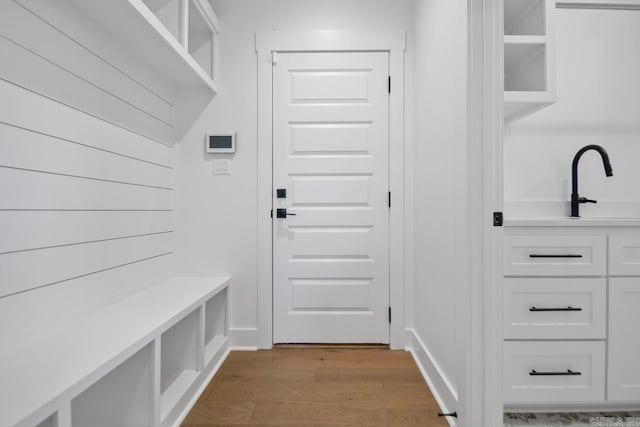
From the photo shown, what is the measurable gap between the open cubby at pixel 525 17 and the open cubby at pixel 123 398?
217cm

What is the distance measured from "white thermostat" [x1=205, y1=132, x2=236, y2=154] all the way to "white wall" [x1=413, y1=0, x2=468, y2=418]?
4.24 feet

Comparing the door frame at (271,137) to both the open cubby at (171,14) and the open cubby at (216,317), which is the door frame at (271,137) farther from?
the open cubby at (171,14)

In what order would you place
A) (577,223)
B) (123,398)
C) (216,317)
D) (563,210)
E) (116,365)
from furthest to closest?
(216,317)
(563,210)
(577,223)
(123,398)
(116,365)

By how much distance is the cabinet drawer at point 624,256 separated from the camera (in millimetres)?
1445

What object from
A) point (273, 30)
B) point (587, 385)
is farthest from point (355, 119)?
point (587, 385)

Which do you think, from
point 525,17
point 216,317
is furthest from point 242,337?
point 525,17

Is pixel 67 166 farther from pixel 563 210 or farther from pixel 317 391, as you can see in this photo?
pixel 563 210

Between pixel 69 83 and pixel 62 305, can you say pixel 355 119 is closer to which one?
pixel 69 83

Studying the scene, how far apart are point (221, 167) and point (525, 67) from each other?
6.29ft

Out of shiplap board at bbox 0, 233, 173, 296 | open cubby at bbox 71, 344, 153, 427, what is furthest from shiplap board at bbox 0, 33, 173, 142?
open cubby at bbox 71, 344, 153, 427

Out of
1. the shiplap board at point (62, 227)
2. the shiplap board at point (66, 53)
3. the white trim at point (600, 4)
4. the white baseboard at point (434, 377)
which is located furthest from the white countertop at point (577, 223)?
the shiplap board at point (66, 53)

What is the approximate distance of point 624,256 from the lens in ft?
4.76

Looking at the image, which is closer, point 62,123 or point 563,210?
point 62,123

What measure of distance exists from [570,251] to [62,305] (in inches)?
85.7
